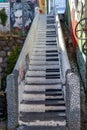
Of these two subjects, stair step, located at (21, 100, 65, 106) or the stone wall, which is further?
the stone wall

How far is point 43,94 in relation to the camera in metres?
12.2

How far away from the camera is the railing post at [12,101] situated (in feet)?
31.8

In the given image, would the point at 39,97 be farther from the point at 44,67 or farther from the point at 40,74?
the point at 44,67

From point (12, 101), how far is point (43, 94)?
2483 millimetres

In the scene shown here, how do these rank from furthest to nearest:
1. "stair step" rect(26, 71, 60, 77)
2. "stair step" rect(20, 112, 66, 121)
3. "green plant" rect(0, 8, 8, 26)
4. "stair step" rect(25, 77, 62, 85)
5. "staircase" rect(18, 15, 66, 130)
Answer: "green plant" rect(0, 8, 8, 26) < "stair step" rect(26, 71, 60, 77) < "stair step" rect(25, 77, 62, 85) < "stair step" rect(20, 112, 66, 121) < "staircase" rect(18, 15, 66, 130)

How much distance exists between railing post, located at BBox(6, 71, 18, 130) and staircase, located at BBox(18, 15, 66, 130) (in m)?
0.22

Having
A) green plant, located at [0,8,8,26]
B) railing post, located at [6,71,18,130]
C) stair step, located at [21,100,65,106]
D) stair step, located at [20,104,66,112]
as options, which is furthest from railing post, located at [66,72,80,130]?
green plant, located at [0,8,8,26]

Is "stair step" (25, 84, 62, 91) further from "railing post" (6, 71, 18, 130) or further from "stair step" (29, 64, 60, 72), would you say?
"railing post" (6, 71, 18, 130)

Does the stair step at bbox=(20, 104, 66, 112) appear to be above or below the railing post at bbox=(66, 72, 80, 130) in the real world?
below

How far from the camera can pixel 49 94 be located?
12250 millimetres

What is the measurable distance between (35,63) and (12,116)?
17.4 ft

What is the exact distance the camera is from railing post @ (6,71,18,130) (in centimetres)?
969

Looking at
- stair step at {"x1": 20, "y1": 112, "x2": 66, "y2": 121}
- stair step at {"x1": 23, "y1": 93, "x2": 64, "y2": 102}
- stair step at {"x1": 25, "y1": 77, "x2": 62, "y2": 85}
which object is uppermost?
stair step at {"x1": 25, "y1": 77, "x2": 62, "y2": 85}

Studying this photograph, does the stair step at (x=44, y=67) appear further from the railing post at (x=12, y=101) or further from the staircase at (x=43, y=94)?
the railing post at (x=12, y=101)
